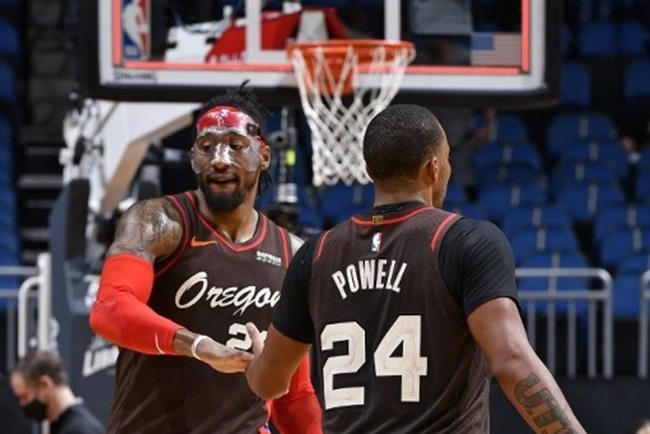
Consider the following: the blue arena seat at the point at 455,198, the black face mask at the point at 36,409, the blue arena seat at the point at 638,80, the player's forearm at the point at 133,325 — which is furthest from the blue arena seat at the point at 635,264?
the player's forearm at the point at 133,325

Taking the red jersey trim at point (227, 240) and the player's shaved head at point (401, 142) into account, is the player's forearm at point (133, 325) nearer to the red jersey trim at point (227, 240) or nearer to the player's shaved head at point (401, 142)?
the red jersey trim at point (227, 240)

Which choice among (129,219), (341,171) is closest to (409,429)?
(129,219)

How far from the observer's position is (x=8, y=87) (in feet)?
54.0

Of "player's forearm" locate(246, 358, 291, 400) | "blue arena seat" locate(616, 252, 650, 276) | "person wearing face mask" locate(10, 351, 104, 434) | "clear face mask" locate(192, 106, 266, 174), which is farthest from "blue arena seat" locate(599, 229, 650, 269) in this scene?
"player's forearm" locate(246, 358, 291, 400)

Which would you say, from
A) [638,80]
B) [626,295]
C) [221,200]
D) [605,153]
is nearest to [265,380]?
[221,200]

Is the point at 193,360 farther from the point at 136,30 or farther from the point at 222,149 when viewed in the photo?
the point at 136,30

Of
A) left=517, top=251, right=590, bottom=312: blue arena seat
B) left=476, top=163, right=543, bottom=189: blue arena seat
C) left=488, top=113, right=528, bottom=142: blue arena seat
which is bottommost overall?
left=517, top=251, right=590, bottom=312: blue arena seat

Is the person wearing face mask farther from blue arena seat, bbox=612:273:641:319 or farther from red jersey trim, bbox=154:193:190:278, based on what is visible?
blue arena seat, bbox=612:273:641:319

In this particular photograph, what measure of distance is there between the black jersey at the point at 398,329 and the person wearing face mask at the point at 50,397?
178 inches

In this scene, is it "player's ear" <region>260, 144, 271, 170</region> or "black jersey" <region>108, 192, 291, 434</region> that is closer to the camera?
"black jersey" <region>108, 192, 291, 434</region>

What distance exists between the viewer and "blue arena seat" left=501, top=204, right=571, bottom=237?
1417 centimetres

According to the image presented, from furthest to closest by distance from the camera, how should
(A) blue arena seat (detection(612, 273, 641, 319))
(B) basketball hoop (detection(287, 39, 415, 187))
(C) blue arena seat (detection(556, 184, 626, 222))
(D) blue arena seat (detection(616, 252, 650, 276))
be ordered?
(C) blue arena seat (detection(556, 184, 626, 222)), (D) blue arena seat (detection(616, 252, 650, 276)), (A) blue arena seat (detection(612, 273, 641, 319)), (B) basketball hoop (detection(287, 39, 415, 187))

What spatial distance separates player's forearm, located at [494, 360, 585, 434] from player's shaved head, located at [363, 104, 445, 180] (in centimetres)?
65

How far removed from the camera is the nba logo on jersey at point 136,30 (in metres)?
8.52
